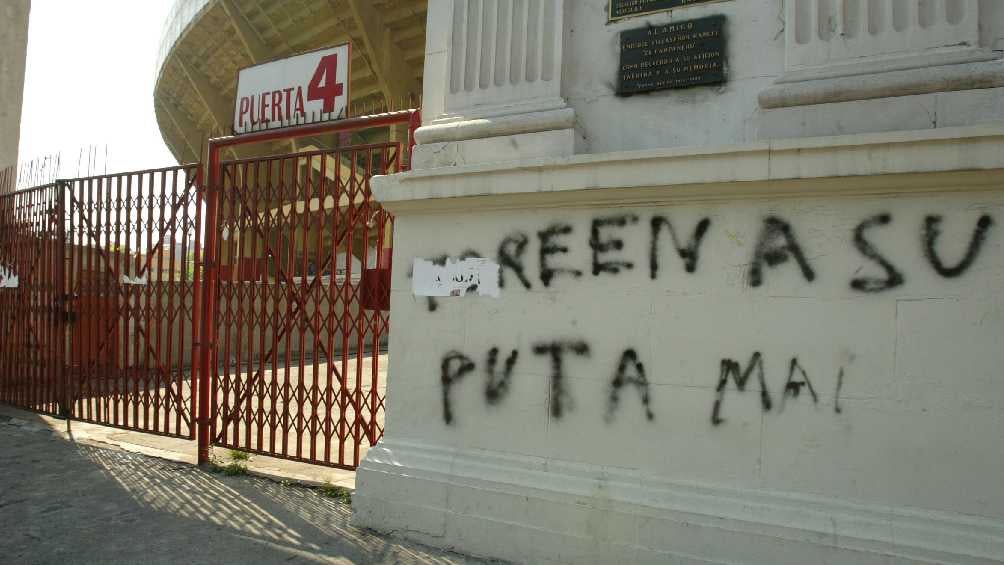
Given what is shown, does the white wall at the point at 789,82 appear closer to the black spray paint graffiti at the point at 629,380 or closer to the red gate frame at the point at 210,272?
the black spray paint graffiti at the point at 629,380

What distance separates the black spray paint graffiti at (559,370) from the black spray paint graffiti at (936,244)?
1693mm

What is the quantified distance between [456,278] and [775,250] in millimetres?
1811

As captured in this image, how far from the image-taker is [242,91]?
17.7 ft

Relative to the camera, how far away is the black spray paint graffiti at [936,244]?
9.29ft

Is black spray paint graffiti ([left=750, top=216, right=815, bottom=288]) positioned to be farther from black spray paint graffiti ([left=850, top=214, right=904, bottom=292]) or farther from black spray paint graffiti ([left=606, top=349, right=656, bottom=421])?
black spray paint graffiti ([left=606, top=349, right=656, bottom=421])

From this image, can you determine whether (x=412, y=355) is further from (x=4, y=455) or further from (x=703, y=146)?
(x=4, y=455)

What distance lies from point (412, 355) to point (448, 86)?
1771 millimetres

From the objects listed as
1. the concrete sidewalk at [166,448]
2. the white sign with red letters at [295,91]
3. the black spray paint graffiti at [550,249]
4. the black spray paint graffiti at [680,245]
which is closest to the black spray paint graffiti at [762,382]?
the black spray paint graffiti at [680,245]

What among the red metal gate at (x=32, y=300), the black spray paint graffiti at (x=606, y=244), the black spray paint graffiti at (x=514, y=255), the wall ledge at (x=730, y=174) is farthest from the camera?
the red metal gate at (x=32, y=300)

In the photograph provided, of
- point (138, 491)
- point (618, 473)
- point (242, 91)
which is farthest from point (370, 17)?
point (618, 473)

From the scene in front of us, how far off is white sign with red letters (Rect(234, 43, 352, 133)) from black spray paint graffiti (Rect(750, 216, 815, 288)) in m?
3.18

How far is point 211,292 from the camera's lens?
210 inches

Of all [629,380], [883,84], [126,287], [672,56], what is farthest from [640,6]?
[126,287]

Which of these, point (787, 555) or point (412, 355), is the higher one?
point (412, 355)
